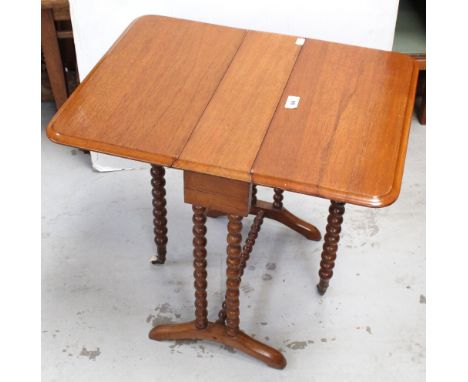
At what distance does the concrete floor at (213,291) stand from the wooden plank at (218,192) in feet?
2.65

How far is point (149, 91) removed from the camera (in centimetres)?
210

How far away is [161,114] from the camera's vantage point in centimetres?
200

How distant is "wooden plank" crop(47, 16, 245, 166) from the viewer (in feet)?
6.19

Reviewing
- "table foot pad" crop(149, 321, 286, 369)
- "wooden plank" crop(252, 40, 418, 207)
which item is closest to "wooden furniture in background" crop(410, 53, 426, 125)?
"wooden plank" crop(252, 40, 418, 207)

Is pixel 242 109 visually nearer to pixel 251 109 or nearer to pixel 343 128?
pixel 251 109

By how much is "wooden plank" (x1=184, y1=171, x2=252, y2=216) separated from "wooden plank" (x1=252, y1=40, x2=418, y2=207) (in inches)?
5.0

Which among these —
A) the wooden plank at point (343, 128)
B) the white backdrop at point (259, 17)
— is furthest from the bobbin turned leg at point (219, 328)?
the white backdrop at point (259, 17)

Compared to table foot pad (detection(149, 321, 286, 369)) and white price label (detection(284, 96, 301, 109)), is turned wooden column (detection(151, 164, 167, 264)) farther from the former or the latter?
→ white price label (detection(284, 96, 301, 109))

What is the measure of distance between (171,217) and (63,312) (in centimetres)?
72

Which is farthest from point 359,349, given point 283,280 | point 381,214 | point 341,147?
point 341,147

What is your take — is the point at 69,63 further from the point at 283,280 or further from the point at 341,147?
the point at 341,147

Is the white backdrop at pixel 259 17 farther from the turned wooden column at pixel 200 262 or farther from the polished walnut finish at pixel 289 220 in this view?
the turned wooden column at pixel 200 262

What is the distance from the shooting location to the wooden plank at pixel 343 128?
1.77m

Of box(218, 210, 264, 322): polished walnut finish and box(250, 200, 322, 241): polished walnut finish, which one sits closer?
box(218, 210, 264, 322): polished walnut finish
